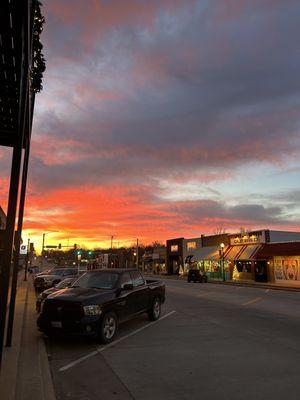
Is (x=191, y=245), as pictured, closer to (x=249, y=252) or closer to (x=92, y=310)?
(x=249, y=252)

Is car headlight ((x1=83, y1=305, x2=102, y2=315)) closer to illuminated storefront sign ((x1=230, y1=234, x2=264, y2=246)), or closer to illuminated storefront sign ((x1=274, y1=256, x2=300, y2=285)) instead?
illuminated storefront sign ((x1=274, y1=256, x2=300, y2=285))

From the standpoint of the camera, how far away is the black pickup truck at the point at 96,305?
946cm

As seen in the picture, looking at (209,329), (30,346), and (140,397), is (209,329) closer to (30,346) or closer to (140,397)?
(30,346)

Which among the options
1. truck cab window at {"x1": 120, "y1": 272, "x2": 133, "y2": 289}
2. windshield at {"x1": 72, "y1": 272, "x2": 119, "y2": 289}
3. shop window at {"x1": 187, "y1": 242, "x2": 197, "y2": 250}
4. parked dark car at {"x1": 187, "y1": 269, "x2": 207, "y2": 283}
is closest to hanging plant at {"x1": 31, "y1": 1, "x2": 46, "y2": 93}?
windshield at {"x1": 72, "y1": 272, "x2": 119, "y2": 289}

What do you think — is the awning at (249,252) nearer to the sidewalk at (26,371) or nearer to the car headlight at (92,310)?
the sidewalk at (26,371)

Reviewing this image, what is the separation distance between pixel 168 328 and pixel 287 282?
106 ft

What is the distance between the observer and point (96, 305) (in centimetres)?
968

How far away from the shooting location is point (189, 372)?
7.33 m

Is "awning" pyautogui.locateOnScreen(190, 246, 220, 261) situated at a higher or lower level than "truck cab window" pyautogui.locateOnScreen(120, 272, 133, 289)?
higher

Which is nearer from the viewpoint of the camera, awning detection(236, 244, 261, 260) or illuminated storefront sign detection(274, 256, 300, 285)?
illuminated storefront sign detection(274, 256, 300, 285)

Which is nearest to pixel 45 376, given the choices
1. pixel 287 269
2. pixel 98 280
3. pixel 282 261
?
pixel 98 280

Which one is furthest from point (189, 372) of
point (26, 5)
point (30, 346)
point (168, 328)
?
point (26, 5)

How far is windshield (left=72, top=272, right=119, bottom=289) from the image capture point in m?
11.0

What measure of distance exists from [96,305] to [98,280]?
165 cm
